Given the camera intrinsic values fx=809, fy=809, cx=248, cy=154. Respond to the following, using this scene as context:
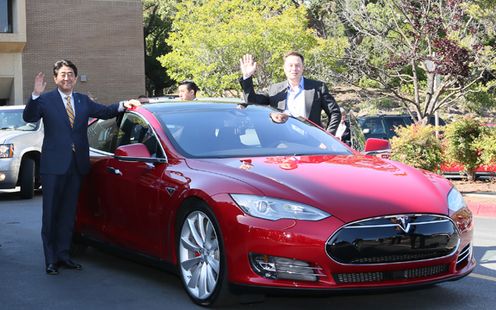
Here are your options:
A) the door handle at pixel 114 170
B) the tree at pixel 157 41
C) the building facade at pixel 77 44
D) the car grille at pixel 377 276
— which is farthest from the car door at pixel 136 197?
the tree at pixel 157 41

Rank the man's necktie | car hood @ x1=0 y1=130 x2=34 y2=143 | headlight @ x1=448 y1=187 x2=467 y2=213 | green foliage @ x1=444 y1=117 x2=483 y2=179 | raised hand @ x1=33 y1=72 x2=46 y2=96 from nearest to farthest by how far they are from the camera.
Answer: headlight @ x1=448 y1=187 x2=467 y2=213, raised hand @ x1=33 y1=72 x2=46 y2=96, the man's necktie, car hood @ x1=0 y1=130 x2=34 y2=143, green foliage @ x1=444 y1=117 x2=483 y2=179

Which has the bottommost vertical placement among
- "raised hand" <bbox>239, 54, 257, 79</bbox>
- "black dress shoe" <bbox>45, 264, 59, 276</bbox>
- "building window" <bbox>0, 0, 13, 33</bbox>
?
"black dress shoe" <bbox>45, 264, 59, 276</bbox>

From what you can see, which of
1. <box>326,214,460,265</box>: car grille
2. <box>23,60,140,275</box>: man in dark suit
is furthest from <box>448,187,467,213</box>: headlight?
<box>23,60,140,275</box>: man in dark suit

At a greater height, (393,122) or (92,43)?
(92,43)

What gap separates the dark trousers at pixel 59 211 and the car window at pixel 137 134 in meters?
0.50

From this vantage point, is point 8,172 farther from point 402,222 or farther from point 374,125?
point 374,125

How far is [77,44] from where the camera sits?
36688 millimetres

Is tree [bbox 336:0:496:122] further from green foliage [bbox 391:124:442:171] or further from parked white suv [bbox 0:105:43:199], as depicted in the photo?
parked white suv [bbox 0:105:43:199]

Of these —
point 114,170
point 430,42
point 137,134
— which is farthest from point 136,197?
point 430,42

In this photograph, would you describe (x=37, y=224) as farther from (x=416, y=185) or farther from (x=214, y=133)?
(x=416, y=185)

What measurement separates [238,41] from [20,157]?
12.8 meters

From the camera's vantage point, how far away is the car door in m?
6.14

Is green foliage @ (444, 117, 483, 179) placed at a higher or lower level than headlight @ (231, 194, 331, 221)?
lower

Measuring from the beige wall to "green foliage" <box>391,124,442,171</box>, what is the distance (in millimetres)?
24290
